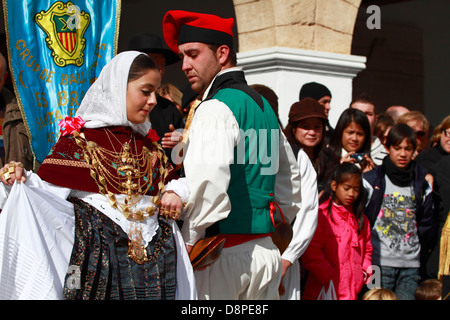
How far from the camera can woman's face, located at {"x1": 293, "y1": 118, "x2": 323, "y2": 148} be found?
5270 millimetres

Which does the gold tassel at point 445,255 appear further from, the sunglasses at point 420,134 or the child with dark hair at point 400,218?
the sunglasses at point 420,134

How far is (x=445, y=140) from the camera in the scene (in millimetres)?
6180

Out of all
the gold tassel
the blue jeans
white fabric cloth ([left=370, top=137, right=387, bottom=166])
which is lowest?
the blue jeans

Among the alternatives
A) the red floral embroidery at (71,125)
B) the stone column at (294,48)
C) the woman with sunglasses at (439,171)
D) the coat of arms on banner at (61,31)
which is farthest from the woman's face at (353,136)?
the red floral embroidery at (71,125)

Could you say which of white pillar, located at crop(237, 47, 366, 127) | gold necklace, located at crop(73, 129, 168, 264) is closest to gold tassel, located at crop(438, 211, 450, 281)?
white pillar, located at crop(237, 47, 366, 127)

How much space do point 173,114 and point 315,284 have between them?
1.48 m

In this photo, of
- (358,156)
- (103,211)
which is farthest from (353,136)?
(103,211)

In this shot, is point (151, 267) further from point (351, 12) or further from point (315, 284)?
point (351, 12)

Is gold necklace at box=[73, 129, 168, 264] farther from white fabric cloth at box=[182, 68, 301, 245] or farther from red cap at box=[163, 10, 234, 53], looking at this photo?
red cap at box=[163, 10, 234, 53]

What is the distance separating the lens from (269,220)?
3568mm

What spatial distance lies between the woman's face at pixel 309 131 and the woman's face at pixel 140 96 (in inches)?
78.6

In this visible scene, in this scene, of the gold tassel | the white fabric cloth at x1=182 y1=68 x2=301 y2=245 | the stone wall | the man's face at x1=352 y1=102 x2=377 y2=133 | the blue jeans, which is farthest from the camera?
the stone wall

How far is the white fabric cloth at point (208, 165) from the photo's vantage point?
327 cm

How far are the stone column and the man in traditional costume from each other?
120 inches
